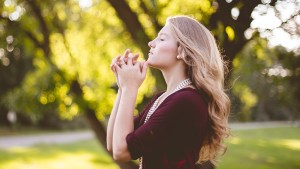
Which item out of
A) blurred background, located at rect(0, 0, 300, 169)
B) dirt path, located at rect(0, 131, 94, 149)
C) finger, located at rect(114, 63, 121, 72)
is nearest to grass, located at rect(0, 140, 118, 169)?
dirt path, located at rect(0, 131, 94, 149)

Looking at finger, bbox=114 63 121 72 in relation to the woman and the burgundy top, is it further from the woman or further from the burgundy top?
the burgundy top

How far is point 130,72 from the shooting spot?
1940mm

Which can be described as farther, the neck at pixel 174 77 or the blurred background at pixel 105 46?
the blurred background at pixel 105 46

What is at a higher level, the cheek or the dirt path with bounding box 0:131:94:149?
the dirt path with bounding box 0:131:94:149

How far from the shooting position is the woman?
1775 mm

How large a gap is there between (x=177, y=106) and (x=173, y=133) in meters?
0.12

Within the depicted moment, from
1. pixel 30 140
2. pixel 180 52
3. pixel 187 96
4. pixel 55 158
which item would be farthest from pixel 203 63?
pixel 30 140

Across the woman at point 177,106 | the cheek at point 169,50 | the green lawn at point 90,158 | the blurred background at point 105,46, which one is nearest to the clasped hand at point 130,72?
the woman at point 177,106

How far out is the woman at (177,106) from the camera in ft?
5.82

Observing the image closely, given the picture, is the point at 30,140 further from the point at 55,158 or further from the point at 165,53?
the point at 165,53

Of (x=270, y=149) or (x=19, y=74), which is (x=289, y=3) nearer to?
(x=270, y=149)

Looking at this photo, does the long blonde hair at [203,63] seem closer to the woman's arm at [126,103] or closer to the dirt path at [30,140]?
the woman's arm at [126,103]

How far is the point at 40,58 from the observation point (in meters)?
8.07

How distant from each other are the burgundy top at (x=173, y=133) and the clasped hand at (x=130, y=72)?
190 millimetres
